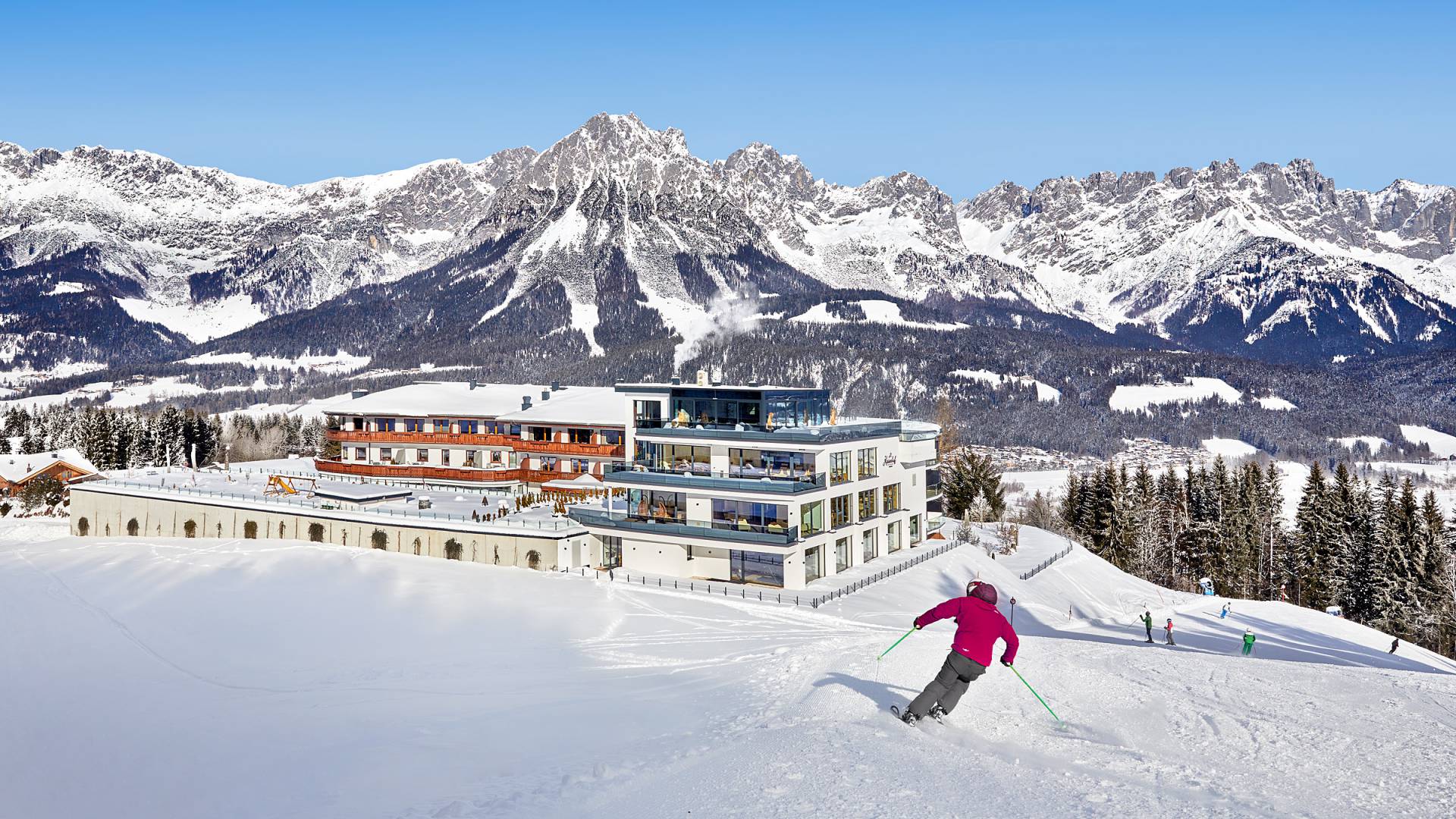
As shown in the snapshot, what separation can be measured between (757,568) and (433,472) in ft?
109

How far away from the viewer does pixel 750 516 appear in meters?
48.2

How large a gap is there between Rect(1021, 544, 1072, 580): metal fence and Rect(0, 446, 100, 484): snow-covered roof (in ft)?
285

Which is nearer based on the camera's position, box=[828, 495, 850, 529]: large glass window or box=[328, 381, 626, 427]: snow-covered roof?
box=[828, 495, 850, 529]: large glass window

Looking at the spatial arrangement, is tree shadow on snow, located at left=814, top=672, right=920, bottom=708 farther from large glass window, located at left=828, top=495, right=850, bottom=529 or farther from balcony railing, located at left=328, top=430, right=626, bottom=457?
balcony railing, located at left=328, top=430, right=626, bottom=457

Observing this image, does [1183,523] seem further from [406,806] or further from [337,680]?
[406,806]

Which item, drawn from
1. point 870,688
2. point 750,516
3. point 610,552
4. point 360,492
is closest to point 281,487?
point 360,492

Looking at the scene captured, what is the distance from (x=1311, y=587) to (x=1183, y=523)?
32.9 ft

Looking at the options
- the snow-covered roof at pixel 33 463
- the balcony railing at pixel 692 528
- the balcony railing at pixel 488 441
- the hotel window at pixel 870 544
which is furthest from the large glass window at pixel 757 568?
the snow-covered roof at pixel 33 463

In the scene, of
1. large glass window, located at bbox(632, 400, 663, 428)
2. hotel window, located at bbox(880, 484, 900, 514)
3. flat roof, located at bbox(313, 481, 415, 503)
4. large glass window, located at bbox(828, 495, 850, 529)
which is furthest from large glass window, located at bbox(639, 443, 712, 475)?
flat roof, located at bbox(313, 481, 415, 503)

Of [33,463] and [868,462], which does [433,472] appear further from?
[33,463]

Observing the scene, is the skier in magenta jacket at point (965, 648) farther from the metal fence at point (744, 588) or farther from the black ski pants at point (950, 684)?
the metal fence at point (744, 588)

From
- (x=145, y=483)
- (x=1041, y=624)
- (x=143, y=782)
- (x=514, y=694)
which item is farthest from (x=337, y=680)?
(x=145, y=483)

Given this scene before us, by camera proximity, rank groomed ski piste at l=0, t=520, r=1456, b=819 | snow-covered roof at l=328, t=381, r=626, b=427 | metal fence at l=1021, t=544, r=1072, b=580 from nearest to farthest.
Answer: groomed ski piste at l=0, t=520, r=1456, b=819
metal fence at l=1021, t=544, r=1072, b=580
snow-covered roof at l=328, t=381, r=626, b=427

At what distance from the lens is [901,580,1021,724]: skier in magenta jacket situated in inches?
648
